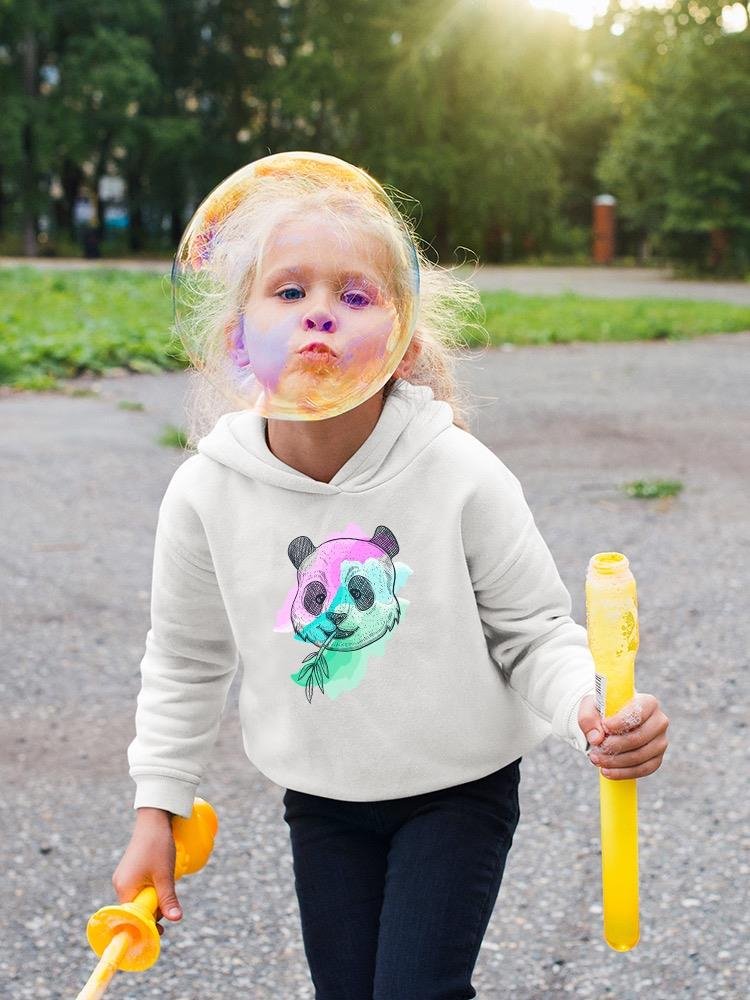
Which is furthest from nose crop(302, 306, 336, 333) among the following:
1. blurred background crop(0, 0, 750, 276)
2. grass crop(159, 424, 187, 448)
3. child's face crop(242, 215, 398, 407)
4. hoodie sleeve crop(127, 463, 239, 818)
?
blurred background crop(0, 0, 750, 276)

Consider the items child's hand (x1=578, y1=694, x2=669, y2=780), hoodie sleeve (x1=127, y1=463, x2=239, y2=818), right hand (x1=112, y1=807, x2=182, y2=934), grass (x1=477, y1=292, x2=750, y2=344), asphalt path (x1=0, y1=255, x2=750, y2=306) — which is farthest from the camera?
asphalt path (x1=0, y1=255, x2=750, y2=306)

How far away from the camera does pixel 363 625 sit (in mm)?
1771

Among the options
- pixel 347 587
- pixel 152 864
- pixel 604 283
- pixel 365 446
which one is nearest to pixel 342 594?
pixel 347 587

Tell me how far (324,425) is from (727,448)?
5.75 meters

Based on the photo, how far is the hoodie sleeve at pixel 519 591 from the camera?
1.76 metres

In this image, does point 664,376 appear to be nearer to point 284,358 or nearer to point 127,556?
point 127,556

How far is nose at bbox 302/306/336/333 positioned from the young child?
4 cm

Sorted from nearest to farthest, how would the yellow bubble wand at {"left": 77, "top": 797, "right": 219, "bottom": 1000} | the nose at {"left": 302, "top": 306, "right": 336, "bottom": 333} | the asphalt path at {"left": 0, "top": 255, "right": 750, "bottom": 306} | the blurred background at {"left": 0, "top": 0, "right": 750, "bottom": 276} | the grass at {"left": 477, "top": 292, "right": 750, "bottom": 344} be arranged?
the yellow bubble wand at {"left": 77, "top": 797, "right": 219, "bottom": 1000}, the nose at {"left": 302, "top": 306, "right": 336, "bottom": 333}, the grass at {"left": 477, "top": 292, "right": 750, "bottom": 344}, the asphalt path at {"left": 0, "top": 255, "right": 750, "bottom": 306}, the blurred background at {"left": 0, "top": 0, "right": 750, "bottom": 276}

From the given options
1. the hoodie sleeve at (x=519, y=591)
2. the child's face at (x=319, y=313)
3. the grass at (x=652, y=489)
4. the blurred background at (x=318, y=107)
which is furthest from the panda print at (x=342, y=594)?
the blurred background at (x=318, y=107)

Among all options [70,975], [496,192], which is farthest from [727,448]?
[496,192]

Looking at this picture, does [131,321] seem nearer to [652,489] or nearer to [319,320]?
[652,489]

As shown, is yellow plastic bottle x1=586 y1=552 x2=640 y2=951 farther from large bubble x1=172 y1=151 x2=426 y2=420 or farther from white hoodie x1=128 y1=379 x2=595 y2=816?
large bubble x1=172 y1=151 x2=426 y2=420

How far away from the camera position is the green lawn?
9.76 m

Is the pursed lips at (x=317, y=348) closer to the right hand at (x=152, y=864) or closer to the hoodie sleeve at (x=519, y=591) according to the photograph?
the hoodie sleeve at (x=519, y=591)
